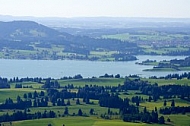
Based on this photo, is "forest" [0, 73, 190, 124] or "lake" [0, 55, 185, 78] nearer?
"forest" [0, 73, 190, 124]

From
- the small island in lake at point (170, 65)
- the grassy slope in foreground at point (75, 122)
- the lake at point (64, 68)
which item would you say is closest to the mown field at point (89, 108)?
the grassy slope in foreground at point (75, 122)

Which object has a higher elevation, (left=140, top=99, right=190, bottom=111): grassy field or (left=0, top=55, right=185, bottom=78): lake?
(left=0, top=55, right=185, bottom=78): lake

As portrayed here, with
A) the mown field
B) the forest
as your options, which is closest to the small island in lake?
the mown field

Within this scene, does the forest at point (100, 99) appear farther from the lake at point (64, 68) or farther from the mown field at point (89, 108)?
the lake at point (64, 68)

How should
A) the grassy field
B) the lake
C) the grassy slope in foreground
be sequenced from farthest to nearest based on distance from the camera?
the lake → the grassy field → the grassy slope in foreground

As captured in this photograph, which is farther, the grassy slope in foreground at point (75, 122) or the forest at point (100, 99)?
the forest at point (100, 99)

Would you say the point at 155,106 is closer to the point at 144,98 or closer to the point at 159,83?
the point at 144,98

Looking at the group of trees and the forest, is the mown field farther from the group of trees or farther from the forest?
the group of trees

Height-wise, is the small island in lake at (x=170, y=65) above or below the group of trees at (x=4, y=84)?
above
